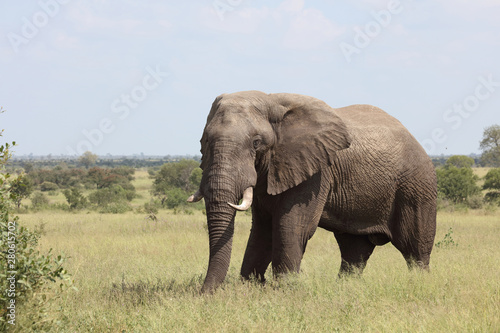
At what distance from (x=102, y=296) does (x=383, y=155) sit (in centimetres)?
420

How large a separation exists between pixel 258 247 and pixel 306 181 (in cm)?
114

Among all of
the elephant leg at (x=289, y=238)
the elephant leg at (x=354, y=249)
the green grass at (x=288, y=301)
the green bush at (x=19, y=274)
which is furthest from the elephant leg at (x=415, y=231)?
the green bush at (x=19, y=274)

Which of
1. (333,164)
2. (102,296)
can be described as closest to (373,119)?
(333,164)

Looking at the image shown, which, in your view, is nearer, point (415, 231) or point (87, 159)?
point (415, 231)

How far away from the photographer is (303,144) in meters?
6.67

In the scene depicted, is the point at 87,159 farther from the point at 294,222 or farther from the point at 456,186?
the point at 294,222

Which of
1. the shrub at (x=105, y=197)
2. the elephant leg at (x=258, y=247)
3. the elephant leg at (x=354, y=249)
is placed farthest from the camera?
the shrub at (x=105, y=197)

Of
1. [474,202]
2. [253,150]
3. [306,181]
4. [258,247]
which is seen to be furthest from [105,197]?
[253,150]

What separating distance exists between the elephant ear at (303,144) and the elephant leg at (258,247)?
0.83 metres

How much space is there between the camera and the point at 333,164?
7289 mm

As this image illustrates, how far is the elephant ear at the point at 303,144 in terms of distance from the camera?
654 centimetres

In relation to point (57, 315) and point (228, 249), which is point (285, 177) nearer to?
point (228, 249)

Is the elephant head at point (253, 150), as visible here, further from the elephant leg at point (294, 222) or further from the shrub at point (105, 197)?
the shrub at point (105, 197)

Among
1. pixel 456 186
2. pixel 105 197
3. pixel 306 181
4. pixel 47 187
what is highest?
pixel 456 186
